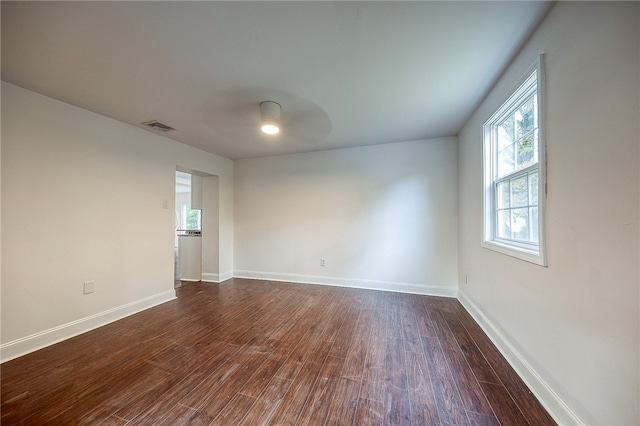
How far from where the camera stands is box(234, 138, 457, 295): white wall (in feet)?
11.4

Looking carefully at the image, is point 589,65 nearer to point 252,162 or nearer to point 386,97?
point 386,97

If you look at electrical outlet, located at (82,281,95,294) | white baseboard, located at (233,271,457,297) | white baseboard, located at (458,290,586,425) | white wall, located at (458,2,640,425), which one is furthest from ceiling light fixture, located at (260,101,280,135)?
white baseboard, located at (458,290,586,425)

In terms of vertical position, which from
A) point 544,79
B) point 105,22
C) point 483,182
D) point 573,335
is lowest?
point 573,335

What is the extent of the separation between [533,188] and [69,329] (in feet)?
14.7

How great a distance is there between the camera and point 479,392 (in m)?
1.54

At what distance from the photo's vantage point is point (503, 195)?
7.02ft

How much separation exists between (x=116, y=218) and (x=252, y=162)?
93.6 inches

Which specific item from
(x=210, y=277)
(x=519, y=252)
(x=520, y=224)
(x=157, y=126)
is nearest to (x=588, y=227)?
(x=519, y=252)

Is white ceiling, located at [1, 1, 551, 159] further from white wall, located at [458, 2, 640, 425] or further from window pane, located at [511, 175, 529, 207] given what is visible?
window pane, located at [511, 175, 529, 207]

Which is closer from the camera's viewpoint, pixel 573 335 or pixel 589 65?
pixel 589 65

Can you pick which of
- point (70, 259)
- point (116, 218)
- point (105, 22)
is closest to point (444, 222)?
point (105, 22)

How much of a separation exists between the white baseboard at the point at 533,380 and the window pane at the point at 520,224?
900 mm

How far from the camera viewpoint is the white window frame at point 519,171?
1.43 meters

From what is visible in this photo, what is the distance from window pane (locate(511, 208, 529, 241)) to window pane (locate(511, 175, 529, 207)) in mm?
61
